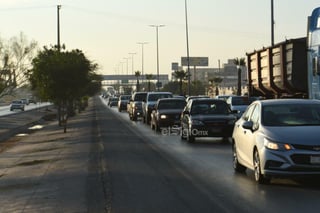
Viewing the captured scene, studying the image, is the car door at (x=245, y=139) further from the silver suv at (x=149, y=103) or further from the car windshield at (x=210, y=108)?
the silver suv at (x=149, y=103)

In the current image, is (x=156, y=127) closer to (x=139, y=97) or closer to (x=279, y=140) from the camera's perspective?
(x=139, y=97)

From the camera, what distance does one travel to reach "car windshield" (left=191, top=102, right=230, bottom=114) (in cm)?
2481

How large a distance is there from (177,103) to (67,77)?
387 inches

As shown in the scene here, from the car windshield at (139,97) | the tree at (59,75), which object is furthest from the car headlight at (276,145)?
the car windshield at (139,97)

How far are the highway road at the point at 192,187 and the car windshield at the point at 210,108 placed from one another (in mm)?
5135

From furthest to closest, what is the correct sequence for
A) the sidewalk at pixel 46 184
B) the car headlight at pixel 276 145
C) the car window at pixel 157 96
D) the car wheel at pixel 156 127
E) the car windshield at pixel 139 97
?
1. the car windshield at pixel 139 97
2. the car window at pixel 157 96
3. the car wheel at pixel 156 127
4. the car headlight at pixel 276 145
5. the sidewalk at pixel 46 184

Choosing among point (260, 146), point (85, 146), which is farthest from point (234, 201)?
point (85, 146)

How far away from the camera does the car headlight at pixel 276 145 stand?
38.1ft

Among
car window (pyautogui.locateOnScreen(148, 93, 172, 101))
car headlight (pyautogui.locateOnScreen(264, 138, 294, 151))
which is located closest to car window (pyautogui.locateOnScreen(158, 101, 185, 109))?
car window (pyautogui.locateOnScreen(148, 93, 172, 101))

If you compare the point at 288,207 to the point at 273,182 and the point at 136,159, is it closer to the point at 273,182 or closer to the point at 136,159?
the point at 273,182

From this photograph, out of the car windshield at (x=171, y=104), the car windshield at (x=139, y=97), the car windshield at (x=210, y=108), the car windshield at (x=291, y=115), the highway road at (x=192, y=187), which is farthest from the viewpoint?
the car windshield at (x=139, y=97)

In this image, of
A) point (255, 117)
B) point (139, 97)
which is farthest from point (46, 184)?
point (139, 97)

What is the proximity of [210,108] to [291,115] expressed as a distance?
12150 millimetres

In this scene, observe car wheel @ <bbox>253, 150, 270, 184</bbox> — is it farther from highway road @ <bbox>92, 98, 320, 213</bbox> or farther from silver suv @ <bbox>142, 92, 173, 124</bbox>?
silver suv @ <bbox>142, 92, 173, 124</bbox>
